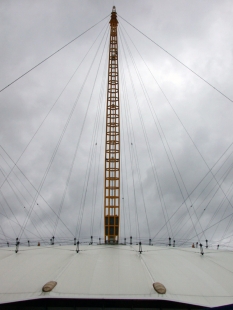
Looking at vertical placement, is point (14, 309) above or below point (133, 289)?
below

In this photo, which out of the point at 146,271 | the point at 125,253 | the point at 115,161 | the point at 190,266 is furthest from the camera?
the point at 115,161

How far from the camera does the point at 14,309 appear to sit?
28.0m

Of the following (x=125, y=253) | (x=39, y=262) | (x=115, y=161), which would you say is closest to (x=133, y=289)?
(x=125, y=253)

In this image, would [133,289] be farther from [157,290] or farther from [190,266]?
[190,266]

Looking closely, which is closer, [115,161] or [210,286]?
[210,286]

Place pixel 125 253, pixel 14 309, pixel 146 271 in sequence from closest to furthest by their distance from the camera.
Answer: pixel 14 309, pixel 146 271, pixel 125 253

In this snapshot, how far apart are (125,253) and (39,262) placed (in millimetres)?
12105

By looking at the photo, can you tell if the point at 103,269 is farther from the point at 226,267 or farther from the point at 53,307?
the point at 226,267

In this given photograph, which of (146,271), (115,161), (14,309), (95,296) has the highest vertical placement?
(115,161)

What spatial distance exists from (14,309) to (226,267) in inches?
1059

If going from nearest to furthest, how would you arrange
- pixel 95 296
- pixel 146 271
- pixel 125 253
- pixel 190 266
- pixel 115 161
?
1. pixel 95 296
2. pixel 146 271
3. pixel 190 266
4. pixel 125 253
5. pixel 115 161

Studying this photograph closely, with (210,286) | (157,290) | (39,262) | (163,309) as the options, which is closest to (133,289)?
(157,290)

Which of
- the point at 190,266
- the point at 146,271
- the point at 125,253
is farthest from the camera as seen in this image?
the point at 125,253

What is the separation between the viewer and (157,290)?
26.4 m
